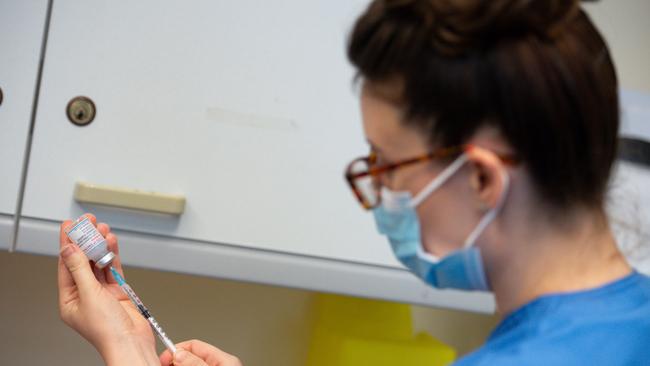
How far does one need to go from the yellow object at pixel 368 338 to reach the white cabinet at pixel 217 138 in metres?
0.26

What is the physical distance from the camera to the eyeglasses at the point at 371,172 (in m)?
0.68

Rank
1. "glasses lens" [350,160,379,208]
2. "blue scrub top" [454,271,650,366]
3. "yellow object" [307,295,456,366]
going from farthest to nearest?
"yellow object" [307,295,456,366]
"glasses lens" [350,160,379,208]
"blue scrub top" [454,271,650,366]

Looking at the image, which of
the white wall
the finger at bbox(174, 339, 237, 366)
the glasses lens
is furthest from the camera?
the white wall

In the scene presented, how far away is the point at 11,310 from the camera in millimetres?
1371

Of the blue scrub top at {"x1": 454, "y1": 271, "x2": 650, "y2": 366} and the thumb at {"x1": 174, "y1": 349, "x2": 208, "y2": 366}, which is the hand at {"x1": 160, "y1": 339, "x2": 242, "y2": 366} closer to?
the thumb at {"x1": 174, "y1": 349, "x2": 208, "y2": 366}

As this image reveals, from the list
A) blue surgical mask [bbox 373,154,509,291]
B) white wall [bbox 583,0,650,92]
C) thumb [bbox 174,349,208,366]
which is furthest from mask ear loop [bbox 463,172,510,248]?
white wall [bbox 583,0,650,92]

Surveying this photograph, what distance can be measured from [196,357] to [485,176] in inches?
17.1

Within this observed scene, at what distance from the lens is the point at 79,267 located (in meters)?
0.87

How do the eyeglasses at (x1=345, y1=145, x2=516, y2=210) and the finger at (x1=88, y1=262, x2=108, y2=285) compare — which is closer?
the eyeglasses at (x1=345, y1=145, x2=516, y2=210)

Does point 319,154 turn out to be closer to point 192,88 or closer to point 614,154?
point 192,88

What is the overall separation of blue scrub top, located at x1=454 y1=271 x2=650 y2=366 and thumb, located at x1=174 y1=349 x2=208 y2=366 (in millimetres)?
365

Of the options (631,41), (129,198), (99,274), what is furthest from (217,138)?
(631,41)

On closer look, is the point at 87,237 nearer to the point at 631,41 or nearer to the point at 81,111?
the point at 81,111

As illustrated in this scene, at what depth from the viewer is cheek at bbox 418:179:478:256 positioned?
0.69 m
